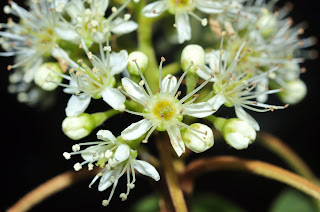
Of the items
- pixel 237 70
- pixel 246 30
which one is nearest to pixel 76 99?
pixel 237 70

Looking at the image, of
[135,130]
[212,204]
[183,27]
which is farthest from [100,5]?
[212,204]

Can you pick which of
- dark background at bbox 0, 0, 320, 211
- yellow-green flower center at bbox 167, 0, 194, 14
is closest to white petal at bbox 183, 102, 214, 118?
yellow-green flower center at bbox 167, 0, 194, 14

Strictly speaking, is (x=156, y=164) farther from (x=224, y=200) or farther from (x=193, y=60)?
(x=224, y=200)

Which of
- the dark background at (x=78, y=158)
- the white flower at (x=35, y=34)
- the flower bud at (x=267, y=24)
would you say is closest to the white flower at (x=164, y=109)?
the white flower at (x=35, y=34)

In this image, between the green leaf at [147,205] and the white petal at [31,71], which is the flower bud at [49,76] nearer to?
the white petal at [31,71]

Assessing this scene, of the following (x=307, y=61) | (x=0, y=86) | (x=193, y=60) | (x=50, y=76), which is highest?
(x=0, y=86)

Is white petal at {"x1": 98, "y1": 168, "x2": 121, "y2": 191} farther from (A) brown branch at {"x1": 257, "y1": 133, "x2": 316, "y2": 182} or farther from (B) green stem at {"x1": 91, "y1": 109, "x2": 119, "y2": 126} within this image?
(A) brown branch at {"x1": 257, "y1": 133, "x2": 316, "y2": 182}
